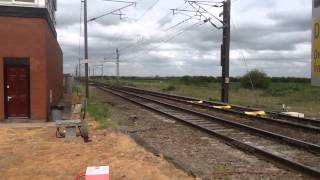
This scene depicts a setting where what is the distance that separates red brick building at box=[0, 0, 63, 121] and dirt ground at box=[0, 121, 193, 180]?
336cm

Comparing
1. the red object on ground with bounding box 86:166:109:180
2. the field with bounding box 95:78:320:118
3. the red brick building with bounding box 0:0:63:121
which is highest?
the red brick building with bounding box 0:0:63:121

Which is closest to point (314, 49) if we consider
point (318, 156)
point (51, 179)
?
point (51, 179)

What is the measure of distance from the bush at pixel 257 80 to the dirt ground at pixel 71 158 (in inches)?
2214

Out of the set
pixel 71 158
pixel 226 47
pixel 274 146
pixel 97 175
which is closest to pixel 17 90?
pixel 71 158

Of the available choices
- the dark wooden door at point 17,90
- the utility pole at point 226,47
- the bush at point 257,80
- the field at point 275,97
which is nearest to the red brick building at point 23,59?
the dark wooden door at point 17,90

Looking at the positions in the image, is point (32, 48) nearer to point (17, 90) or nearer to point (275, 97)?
point (17, 90)

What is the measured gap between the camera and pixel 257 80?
6981 cm

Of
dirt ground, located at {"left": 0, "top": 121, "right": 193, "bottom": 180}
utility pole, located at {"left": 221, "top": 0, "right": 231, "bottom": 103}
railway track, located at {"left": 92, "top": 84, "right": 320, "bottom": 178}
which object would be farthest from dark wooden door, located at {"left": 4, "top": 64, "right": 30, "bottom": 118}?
utility pole, located at {"left": 221, "top": 0, "right": 231, "bottom": 103}

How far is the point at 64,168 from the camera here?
30.6ft

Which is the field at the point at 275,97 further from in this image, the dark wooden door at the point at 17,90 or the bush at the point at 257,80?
the dark wooden door at the point at 17,90

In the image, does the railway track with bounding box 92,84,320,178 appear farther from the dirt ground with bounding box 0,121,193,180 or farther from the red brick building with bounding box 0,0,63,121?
the red brick building with bounding box 0,0,63,121

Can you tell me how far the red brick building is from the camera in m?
17.8

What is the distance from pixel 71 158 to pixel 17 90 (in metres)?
8.57

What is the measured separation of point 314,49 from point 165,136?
11922 millimetres
